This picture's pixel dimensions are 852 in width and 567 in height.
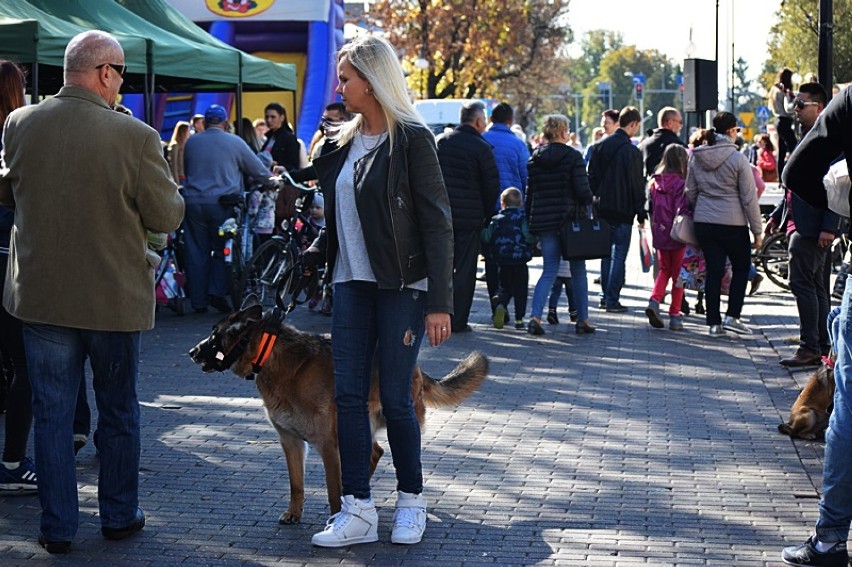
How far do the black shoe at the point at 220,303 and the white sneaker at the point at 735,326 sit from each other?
494 centimetres

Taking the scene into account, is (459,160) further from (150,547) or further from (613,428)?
(150,547)

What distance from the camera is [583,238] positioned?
12.0 meters

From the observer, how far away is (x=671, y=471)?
6762mm

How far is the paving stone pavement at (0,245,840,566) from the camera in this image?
17.5ft

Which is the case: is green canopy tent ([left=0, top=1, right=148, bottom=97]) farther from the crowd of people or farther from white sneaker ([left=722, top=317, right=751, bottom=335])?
the crowd of people

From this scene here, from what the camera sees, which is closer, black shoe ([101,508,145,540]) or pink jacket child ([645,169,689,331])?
black shoe ([101,508,145,540])

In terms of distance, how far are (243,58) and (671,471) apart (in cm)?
1062

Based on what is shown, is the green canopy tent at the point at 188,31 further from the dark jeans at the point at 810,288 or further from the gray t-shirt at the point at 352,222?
the gray t-shirt at the point at 352,222

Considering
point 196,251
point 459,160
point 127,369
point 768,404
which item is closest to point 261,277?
point 196,251

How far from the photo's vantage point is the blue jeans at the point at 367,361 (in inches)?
203

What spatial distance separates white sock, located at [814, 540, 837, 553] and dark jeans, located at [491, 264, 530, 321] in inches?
302

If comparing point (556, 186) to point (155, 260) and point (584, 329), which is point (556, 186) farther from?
point (155, 260)

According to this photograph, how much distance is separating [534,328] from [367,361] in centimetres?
702

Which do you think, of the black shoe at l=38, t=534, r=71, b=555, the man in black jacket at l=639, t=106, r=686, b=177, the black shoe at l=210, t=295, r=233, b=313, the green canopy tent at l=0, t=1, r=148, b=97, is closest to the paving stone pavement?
the black shoe at l=38, t=534, r=71, b=555
